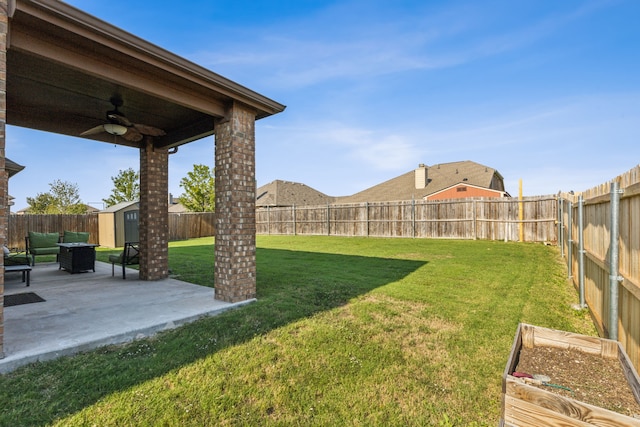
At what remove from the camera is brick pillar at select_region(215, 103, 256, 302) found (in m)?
4.62

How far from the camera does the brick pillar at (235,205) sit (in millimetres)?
4621

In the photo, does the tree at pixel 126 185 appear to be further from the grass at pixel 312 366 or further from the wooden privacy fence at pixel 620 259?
the wooden privacy fence at pixel 620 259

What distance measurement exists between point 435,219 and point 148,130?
1230 cm

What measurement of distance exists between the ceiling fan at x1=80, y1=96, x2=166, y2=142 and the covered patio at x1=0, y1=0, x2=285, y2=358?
0.02m

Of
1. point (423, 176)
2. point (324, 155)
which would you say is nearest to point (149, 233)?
point (324, 155)

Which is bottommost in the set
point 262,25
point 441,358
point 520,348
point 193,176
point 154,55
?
point 441,358

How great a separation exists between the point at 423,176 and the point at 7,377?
956 inches

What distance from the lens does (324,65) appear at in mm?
10617

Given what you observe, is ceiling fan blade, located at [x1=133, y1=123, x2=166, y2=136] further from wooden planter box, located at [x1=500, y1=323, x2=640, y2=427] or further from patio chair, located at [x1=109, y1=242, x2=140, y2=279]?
wooden planter box, located at [x1=500, y1=323, x2=640, y2=427]

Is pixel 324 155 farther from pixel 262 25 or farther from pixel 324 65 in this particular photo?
pixel 262 25

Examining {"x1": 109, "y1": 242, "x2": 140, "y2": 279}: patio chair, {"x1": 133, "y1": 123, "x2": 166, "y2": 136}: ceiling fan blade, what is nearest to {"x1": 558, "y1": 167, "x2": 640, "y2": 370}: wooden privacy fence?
{"x1": 133, "y1": 123, "x2": 166, "y2": 136}: ceiling fan blade

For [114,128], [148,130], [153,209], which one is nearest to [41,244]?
→ [153,209]

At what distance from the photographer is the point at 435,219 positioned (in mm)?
14336

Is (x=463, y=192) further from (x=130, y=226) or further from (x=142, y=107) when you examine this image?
(x=142, y=107)
